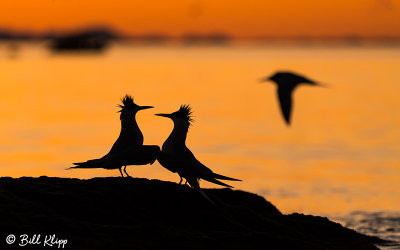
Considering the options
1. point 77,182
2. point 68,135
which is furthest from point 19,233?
point 68,135

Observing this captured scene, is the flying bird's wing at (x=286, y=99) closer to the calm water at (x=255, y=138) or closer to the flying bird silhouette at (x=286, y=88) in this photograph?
the flying bird silhouette at (x=286, y=88)

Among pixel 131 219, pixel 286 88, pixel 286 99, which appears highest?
pixel 286 88

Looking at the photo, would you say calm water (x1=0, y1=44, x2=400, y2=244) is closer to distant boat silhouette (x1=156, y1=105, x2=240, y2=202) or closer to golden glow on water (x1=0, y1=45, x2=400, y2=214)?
golden glow on water (x1=0, y1=45, x2=400, y2=214)

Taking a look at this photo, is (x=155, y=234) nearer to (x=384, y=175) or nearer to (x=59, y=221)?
(x=59, y=221)

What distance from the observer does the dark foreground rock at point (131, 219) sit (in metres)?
11.5

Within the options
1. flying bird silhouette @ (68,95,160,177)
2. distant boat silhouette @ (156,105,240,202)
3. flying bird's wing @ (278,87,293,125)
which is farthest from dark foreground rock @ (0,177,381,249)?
flying bird's wing @ (278,87,293,125)

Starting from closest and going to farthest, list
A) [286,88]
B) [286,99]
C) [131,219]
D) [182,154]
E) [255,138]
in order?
[131,219] < [182,154] < [286,99] < [286,88] < [255,138]

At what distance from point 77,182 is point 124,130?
46.1 inches

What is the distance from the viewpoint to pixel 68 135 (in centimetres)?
4403

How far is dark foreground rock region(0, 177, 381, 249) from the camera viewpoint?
37.8 feet

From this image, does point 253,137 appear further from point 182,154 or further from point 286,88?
point 182,154

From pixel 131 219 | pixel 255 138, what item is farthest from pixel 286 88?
pixel 255 138

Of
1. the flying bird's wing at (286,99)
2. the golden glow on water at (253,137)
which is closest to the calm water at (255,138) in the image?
the golden glow on water at (253,137)

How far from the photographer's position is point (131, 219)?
40.7ft
